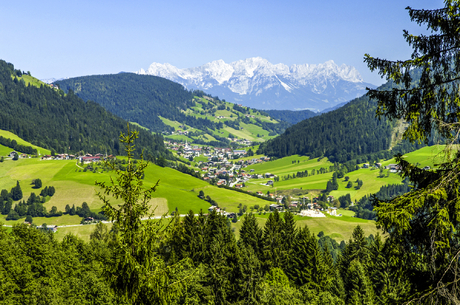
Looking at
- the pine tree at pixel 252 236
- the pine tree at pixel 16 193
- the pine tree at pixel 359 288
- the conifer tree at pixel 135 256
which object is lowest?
the pine tree at pixel 359 288

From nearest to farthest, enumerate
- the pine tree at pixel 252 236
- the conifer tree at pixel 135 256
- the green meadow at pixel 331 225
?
1. the conifer tree at pixel 135 256
2. the pine tree at pixel 252 236
3. the green meadow at pixel 331 225

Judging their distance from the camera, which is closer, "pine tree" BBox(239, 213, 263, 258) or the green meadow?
"pine tree" BBox(239, 213, 263, 258)

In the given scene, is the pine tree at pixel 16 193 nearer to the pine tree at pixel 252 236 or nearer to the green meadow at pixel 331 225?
the green meadow at pixel 331 225

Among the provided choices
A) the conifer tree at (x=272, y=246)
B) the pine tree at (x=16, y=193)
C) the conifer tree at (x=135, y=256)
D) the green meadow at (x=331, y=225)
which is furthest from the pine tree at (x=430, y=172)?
the pine tree at (x=16, y=193)

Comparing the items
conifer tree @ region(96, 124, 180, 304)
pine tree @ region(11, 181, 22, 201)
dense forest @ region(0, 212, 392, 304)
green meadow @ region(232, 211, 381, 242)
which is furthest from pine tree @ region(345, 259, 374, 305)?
pine tree @ region(11, 181, 22, 201)

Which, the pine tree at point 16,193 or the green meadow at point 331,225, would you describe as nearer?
the green meadow at point 331,225

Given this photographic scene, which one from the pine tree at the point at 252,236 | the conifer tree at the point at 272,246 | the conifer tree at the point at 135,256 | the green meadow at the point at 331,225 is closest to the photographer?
the conifer tree at the point at 135,256

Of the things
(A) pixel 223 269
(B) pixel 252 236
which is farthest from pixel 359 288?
(B) pixel 252 236

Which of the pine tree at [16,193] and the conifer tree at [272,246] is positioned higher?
the pine tree at [16,193]

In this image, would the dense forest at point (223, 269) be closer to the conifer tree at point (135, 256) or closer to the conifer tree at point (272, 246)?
the conifer tree at point (272, 246)

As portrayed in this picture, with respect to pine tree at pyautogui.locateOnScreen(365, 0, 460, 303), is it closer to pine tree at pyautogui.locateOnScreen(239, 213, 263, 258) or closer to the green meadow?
pine tree at pyautogui.locateOnScreen(239, 213, 263, 258)

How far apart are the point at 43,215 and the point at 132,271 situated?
189206 millimetres

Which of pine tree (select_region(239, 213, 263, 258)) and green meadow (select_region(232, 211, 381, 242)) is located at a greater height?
pine tree (select_region(239, 213, 263, 258))

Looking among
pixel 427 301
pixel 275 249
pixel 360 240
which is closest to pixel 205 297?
pixel 275 249
